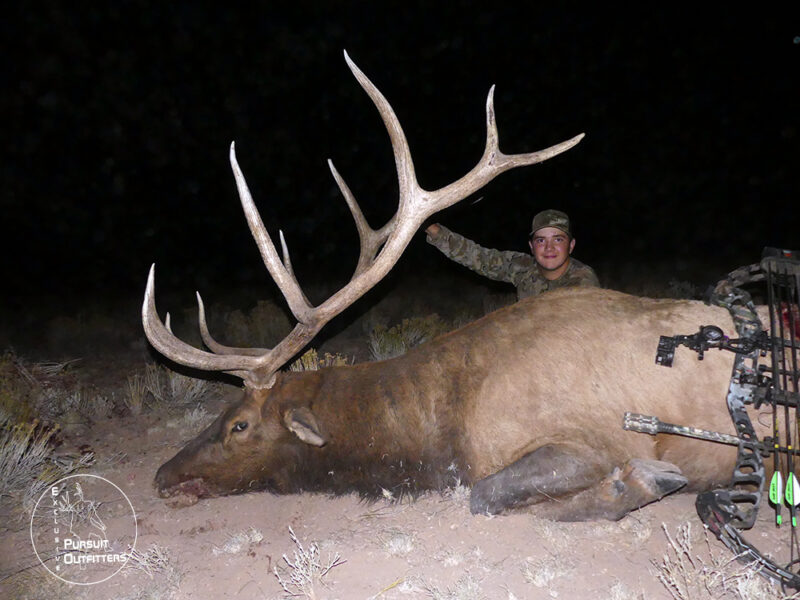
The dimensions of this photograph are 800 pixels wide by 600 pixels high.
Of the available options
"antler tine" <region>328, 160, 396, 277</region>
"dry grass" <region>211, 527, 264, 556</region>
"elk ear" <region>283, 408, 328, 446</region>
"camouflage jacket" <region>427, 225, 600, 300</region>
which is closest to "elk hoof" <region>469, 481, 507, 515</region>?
"elk ear" <region>283, 408, 328, 446</region>

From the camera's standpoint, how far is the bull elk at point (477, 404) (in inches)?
113

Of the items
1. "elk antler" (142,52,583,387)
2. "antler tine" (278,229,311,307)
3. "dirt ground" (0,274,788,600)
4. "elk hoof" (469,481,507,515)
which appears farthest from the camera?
"antler tine" (278,229,311,307)

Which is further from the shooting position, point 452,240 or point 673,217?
point 673,217

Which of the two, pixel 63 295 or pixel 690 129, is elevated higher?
pixel 690 129

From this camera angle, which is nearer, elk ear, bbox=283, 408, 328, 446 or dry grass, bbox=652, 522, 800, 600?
dry grass, bbox=652, 522, 800, 600

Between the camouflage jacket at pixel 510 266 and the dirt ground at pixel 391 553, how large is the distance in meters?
2.17

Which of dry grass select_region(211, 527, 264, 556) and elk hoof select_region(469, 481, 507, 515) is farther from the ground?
elk hoof select_region(469, 481, 507, 515)

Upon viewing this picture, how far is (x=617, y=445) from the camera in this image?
115 inches

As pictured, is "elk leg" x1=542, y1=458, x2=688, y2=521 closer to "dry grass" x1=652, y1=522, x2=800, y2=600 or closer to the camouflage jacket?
"dry grass" x1=652, y1=522, x2=800, y2=600

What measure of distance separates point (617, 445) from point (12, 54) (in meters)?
28.3

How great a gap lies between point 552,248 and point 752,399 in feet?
7.71

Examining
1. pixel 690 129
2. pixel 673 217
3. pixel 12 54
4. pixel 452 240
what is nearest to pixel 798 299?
pixel 452 240

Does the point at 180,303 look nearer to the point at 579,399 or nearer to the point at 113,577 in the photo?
the point at 113,577

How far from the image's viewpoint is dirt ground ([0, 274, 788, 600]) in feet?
7.86
